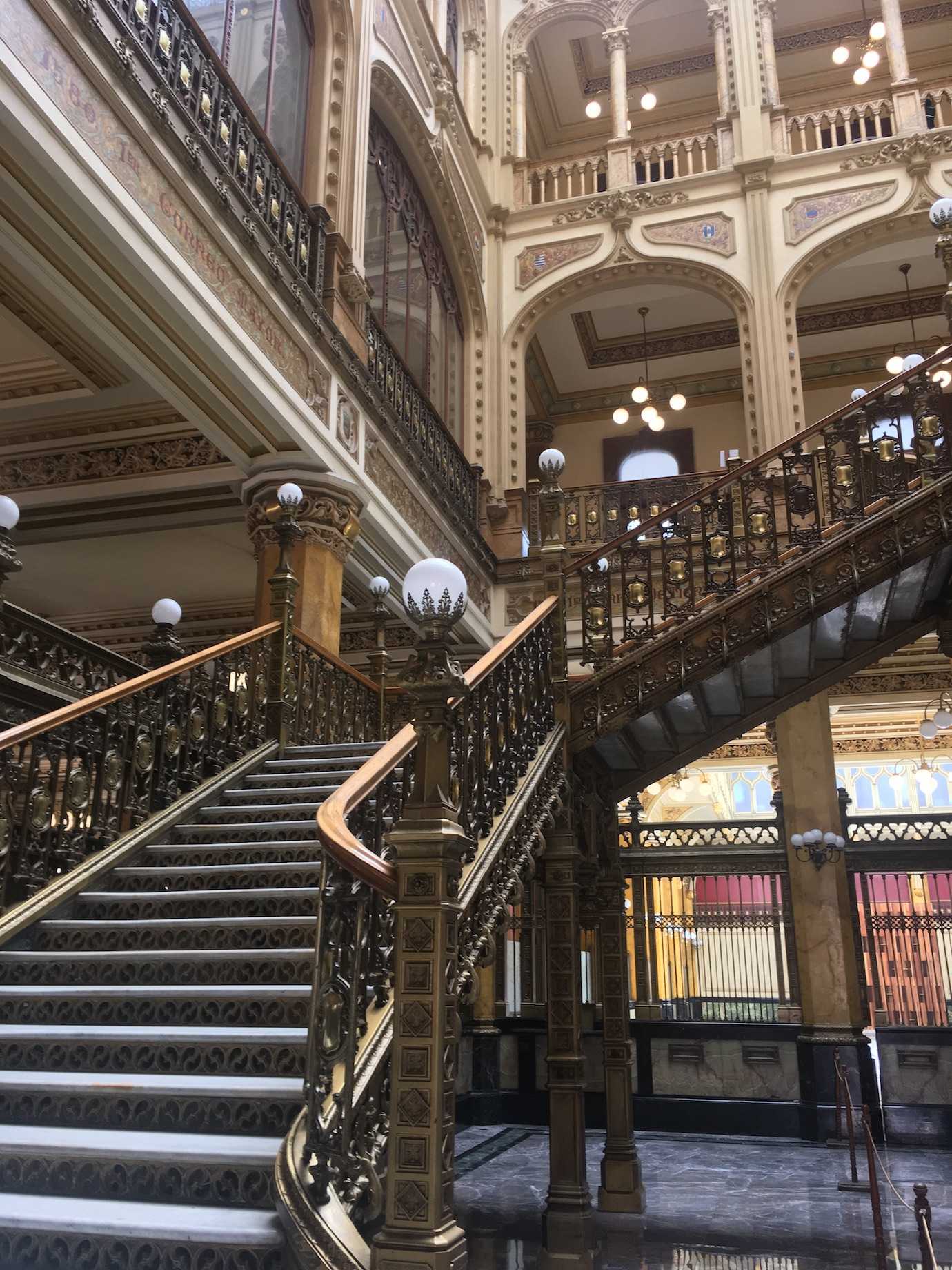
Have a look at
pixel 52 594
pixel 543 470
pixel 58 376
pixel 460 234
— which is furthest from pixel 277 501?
pixel 460 234

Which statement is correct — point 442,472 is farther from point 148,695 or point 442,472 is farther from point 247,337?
point 148,695

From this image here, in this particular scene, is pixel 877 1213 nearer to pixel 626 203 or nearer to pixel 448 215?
pixel 448 215

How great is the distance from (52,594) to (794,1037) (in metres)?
9.15

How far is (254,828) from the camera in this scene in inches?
217

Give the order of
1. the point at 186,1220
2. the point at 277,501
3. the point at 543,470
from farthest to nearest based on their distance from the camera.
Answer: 1. the point at 277,501
2. the point at 543,470
3. the point at 186,1220

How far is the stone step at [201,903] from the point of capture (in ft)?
15.2

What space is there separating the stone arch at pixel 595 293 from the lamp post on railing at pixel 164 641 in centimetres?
668

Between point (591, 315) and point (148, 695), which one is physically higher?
point (591, 315)

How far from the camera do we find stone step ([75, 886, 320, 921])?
15.2 feet

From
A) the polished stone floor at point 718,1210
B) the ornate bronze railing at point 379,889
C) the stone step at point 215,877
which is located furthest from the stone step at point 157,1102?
the polished stone floor at point 718,1210

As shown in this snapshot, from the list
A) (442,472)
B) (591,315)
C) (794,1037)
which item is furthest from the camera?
(591,315)

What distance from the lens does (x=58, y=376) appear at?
8.38m

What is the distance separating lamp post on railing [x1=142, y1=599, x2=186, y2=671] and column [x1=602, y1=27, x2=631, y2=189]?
9.36 meters

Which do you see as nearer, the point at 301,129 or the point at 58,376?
the point at 58,376
